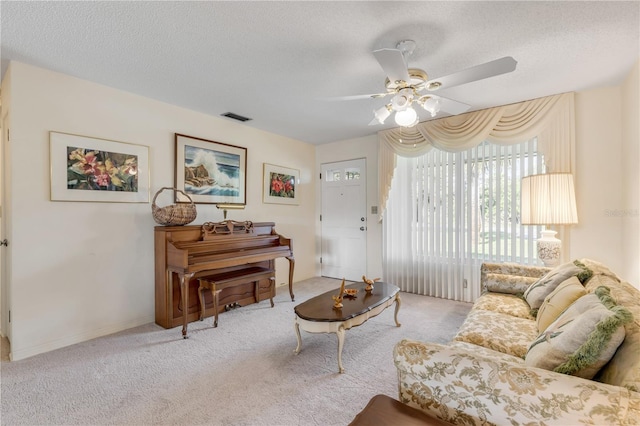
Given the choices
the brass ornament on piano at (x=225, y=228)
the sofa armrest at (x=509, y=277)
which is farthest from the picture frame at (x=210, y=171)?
the sofa armrest at (x=509, y=277)

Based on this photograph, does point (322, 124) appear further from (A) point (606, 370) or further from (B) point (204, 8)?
(A) point (606, 370)

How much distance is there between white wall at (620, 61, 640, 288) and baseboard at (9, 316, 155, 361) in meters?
4.77

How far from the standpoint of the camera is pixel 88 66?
2543 millimetres

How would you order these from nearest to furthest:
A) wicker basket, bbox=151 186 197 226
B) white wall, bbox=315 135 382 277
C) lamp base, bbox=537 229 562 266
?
lamp base, bbox=537 229 562 266 → wicker basket, bbox=151 186 197 226 → white wall, bbox=315 135 382 277

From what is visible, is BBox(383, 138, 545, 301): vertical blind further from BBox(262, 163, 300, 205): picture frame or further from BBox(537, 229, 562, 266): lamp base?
BBox(262, 163, 300, 205): picture frame

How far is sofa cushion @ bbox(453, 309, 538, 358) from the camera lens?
1754mm

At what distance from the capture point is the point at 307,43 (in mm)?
2176

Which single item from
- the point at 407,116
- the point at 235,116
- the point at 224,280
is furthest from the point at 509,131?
the point at 224,280

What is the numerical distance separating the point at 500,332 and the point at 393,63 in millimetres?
1876

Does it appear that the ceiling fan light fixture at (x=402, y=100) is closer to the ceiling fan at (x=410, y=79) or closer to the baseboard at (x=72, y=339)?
the ceiling fan at (x=410, y=79)

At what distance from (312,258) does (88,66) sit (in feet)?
13.1

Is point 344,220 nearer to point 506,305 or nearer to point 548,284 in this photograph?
point 506,305

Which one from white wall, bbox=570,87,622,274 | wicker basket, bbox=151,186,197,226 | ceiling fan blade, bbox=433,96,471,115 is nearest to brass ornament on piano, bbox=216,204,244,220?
wicker basket, bbox=151,186,197,226

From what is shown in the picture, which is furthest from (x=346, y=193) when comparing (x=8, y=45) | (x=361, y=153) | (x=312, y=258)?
(x=8, y=45)
